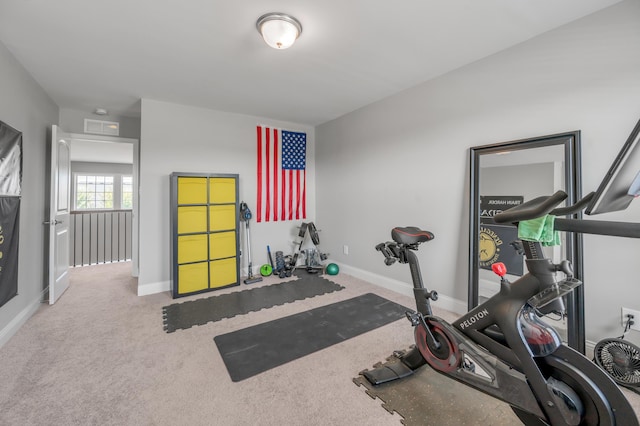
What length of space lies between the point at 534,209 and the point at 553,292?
417 mm

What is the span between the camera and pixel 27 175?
301 cm

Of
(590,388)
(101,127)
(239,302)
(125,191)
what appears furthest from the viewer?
(125,191)

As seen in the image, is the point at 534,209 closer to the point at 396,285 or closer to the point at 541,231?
the point at 541,231

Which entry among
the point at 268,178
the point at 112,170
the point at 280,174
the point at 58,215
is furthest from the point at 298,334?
the point at 112,170

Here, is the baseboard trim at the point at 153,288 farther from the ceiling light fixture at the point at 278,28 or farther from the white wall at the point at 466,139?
the ceiling light fixture at the point at 278,28

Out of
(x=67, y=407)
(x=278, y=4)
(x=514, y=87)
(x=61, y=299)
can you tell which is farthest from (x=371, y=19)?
(x=61, y=299)

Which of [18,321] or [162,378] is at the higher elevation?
[18,321]

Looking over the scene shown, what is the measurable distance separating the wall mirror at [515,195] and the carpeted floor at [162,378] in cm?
57

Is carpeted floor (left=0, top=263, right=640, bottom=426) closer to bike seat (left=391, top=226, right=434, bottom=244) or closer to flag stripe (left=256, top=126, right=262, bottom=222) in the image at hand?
bike seat (left=391, top=226, right=434, bottom=244)

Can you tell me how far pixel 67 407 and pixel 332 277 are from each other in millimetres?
3313

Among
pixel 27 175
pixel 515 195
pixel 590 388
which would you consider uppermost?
pixel 27 175

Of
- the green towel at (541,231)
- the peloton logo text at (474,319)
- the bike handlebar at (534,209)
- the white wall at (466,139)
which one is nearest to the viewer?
the bike handlebar at (534,209)

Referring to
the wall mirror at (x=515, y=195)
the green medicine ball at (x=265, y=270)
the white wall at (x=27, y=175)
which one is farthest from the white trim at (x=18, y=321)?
the wall mirror at (x=515, y=195)

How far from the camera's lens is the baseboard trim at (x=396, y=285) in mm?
3102
